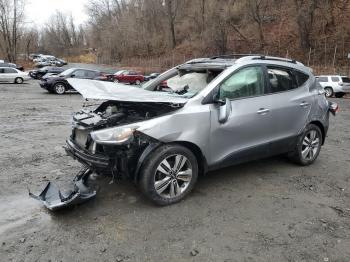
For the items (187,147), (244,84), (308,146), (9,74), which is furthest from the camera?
(9,74)

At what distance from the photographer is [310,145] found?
19.4 ft

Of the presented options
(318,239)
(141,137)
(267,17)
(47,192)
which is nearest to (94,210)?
(47,192)

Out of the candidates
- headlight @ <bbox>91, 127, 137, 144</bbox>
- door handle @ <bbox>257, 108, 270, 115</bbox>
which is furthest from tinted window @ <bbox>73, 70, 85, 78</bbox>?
headlight @ <bbox>91, 127, 137, 144</bbox>

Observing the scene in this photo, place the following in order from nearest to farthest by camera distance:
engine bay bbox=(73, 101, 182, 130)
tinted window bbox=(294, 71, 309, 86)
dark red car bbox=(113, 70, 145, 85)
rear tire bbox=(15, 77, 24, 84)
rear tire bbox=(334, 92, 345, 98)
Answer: engine bay bbox=(73, 101, 182, 130) < tinted window bbox=(294, 71, 309, 86) < rear tire bbox=(334, 92, 345, 98) < rear tire bbox=(15, 77, 24, 84) < dark red car bbox=(113, 70, 145, 85)

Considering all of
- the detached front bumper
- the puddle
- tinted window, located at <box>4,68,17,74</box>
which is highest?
tinted window, located at <box>4,68,17,74</box>

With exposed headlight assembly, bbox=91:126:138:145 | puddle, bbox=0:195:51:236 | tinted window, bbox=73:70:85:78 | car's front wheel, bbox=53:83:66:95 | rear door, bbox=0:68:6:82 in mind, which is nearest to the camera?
puddle, bbox=0:195:51:236

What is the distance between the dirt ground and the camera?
3453mm

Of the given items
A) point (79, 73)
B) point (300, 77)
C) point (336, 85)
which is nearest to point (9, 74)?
point (79, 73)

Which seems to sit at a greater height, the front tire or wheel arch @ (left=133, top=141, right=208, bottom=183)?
the front tire

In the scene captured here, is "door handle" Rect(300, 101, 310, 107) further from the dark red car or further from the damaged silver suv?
the dark red car

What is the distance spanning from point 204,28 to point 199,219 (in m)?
51.1

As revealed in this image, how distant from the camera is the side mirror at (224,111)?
4.55m

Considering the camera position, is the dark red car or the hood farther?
the dark red car

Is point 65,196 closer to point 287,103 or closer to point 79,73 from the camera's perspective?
point 287,103
